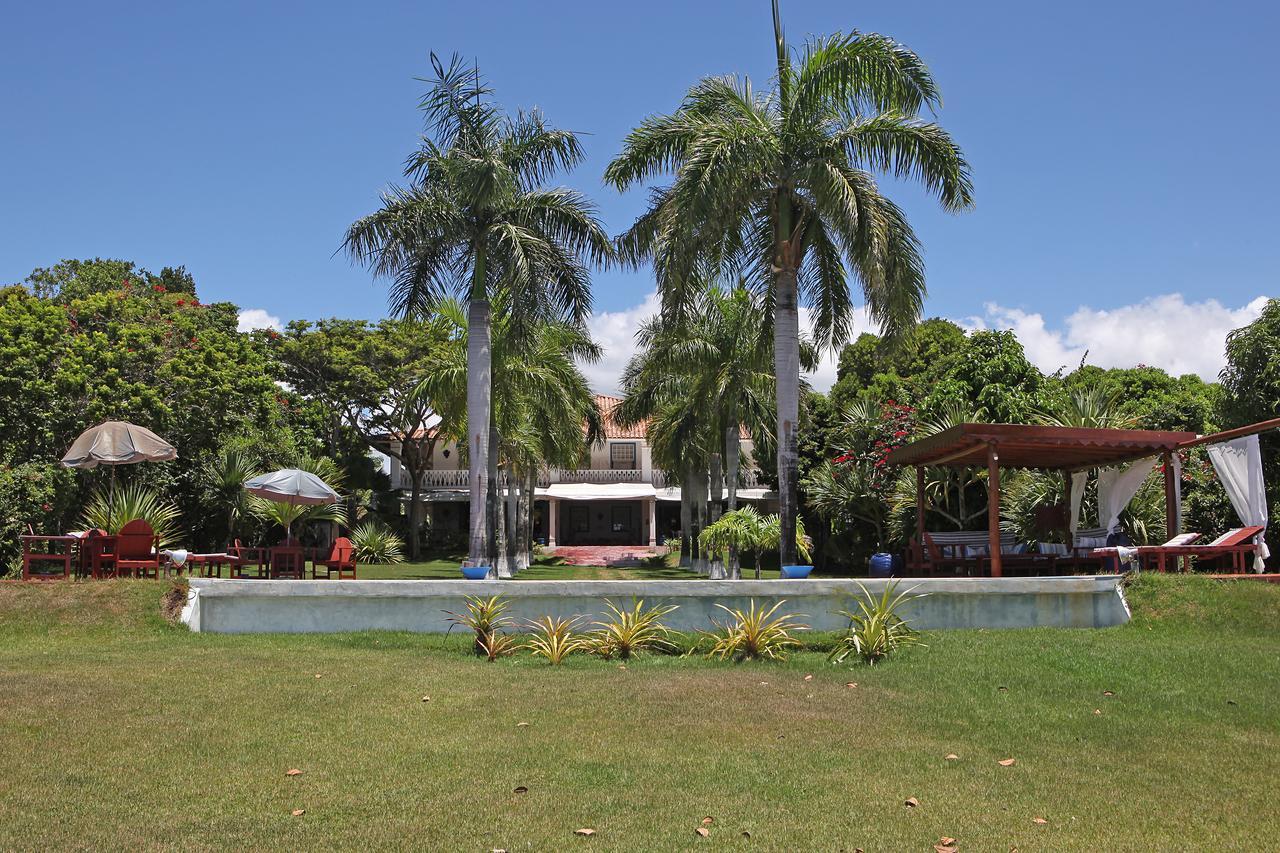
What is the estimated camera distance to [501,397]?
964 inches

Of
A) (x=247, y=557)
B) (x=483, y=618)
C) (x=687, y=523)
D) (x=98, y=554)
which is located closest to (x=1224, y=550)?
(x=483, y=618)

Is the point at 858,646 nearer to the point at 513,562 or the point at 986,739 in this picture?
the point at 986,739

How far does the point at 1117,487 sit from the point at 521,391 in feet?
45.0

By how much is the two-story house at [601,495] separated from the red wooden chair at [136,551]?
953 inches

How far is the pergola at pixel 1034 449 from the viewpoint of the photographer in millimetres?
14492

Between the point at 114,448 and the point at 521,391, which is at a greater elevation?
the point at 521,391

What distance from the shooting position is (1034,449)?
51.4 feet

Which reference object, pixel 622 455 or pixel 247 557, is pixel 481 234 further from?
pixel 622 455

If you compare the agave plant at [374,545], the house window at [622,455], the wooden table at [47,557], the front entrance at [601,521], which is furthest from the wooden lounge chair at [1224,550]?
the front entrance at [601,521]

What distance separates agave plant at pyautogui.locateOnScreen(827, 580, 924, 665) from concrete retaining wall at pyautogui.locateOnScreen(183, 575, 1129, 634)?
0.70 meters

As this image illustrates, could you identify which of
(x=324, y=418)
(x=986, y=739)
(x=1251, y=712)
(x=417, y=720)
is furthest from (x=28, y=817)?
(x=324, y=418)

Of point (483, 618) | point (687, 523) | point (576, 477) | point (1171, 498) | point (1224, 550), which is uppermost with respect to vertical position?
point (576, 477)

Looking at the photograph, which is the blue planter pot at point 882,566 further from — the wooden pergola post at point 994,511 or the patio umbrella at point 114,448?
the patio umbrella at point 114,448

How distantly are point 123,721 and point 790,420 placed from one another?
10333mm
